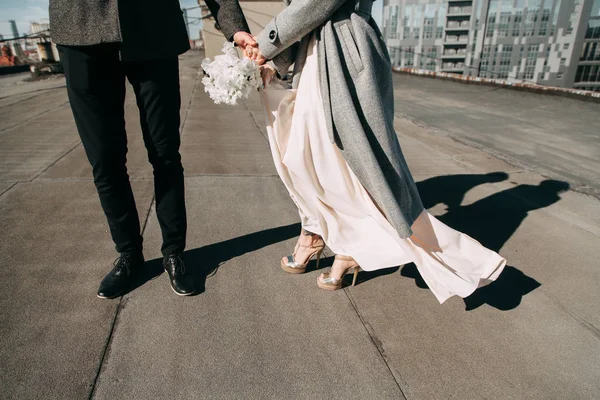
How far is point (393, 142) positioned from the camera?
6.71 feet

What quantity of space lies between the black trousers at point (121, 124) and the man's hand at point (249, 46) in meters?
0.37

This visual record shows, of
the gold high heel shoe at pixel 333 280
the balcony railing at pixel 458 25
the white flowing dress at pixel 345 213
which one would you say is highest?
the balcony railing at pixel 458 25

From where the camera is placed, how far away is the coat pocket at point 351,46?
1.86m

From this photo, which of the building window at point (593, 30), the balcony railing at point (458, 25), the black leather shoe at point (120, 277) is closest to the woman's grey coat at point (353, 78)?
the black leather shoe at point (120, 277)

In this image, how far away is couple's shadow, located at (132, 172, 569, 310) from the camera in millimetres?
2291

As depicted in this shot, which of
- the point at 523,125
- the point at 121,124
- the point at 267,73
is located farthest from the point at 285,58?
the point at 523,125

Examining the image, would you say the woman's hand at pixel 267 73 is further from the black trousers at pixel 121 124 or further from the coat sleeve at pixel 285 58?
the black trousers at pixel 121 124

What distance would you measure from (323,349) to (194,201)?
2.08 meters

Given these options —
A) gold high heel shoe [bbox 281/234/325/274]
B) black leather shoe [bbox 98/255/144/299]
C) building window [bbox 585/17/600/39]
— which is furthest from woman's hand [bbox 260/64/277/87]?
building window [bbox 585/17/600/39]

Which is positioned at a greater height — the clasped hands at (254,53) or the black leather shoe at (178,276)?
the clasped hands at (254,53)

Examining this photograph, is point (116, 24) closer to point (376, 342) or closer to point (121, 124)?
point (121, 124)

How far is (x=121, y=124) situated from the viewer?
6.72 ft

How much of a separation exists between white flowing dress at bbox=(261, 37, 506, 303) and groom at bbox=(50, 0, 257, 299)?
0.41 metres

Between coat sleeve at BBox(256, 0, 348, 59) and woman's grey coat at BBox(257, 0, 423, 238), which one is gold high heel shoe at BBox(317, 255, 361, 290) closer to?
woman's grey coat at BBox(257, 0, 423, 238)
